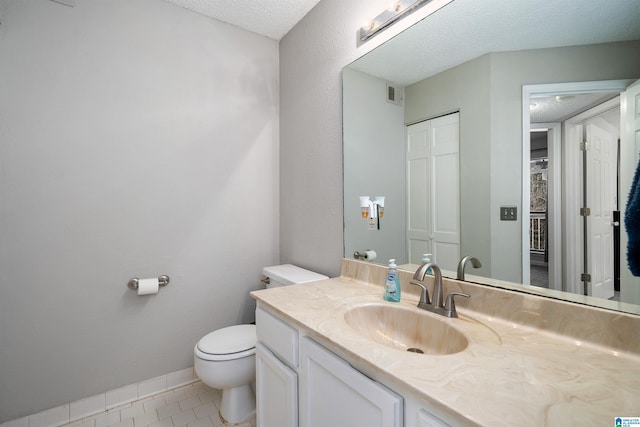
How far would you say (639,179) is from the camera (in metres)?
0.72

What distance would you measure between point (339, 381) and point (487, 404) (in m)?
0.42

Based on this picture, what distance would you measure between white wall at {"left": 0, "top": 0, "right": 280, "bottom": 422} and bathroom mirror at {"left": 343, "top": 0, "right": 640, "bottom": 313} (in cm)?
117

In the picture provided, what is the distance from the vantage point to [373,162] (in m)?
1.52

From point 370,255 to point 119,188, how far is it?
60.3 inches

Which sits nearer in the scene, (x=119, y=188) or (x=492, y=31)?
(x=492, y=31)

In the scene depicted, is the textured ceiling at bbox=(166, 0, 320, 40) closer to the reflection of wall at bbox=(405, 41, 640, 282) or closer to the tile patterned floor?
the reflection of wall at bbox=(405, 41, 640, 282)

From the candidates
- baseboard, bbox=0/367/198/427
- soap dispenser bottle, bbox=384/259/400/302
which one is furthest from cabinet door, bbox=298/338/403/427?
baseboard, bbox=0/367/198/427

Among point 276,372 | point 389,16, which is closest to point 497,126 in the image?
point 389,16

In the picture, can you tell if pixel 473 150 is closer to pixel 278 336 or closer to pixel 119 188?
pixel 278 336

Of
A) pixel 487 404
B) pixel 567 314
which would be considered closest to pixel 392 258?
pixel 567 314

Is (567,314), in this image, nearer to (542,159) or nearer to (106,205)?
(542,159)

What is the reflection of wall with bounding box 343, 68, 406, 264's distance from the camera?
140 centimetres

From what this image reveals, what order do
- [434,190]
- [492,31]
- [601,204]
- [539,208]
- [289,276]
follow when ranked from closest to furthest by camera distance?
1. [601,204]
2. [539,208]
3. [492,31]
4. [434,190]
5. [289,276]

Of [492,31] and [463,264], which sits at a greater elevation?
[492,31]
